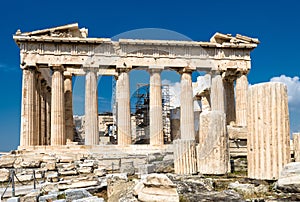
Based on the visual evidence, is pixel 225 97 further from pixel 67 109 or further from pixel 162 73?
pixel 67 109

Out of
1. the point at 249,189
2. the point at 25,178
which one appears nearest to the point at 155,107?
the point at 25,178

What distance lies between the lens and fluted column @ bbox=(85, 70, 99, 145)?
29.3 metres

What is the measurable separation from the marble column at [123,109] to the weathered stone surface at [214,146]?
16283 mm

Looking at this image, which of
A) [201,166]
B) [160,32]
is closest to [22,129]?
[160,32]

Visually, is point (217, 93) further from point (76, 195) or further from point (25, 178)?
point (76, 195)

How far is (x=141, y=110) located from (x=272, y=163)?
103 ft

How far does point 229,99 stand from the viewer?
34250mm

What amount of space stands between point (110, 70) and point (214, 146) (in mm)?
21530

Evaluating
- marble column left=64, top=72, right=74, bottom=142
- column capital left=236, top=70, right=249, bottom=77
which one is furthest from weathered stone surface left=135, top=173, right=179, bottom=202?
column capital left=236, top=70, right=249, bottom=77

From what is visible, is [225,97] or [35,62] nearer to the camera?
[35,62]

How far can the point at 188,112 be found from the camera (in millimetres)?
31203

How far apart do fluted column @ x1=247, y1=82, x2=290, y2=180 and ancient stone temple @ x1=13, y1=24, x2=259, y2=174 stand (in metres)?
18.0

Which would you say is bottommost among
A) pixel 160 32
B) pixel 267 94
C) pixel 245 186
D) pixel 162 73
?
pixel 245 186

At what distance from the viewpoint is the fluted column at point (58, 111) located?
28.9 metres
